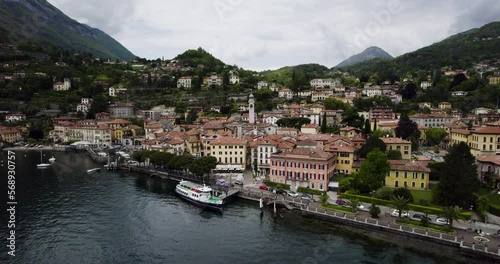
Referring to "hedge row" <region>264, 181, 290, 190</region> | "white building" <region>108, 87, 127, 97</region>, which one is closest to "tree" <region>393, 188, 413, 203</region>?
"hedge row" <region>264, 181, 290, 190</region>

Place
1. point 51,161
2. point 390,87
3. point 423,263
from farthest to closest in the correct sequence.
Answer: point 390,87, point 51,161, point 423,263

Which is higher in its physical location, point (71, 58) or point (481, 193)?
point (71, 58)

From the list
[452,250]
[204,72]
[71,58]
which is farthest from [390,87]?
[71,58]

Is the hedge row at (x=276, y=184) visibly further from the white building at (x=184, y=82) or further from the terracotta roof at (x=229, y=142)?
the white building at (x=184, y=82)

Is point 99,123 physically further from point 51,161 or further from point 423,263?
point 423,263

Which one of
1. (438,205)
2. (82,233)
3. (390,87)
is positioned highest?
(390,87)

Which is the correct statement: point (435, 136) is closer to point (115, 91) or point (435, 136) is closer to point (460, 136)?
point (460, 136)

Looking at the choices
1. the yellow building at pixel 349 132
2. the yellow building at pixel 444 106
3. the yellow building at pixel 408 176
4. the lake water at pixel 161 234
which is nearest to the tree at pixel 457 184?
the yellow building at pixel 408 176

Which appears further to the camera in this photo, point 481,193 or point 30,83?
point 30,83
